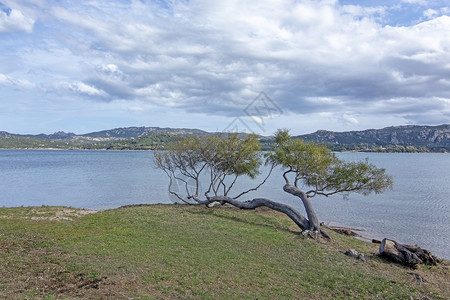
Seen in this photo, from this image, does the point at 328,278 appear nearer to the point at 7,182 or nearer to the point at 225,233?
the point at 225,233

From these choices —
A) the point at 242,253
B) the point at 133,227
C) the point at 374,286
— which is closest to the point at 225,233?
the point at 242,253

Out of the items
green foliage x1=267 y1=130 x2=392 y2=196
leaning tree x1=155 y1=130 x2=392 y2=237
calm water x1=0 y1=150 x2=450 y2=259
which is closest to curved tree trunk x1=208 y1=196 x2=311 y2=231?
leaning tree x1=155 y1=130 x2=392 y2=237

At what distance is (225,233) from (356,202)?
3672 cm

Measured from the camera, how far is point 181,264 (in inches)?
545

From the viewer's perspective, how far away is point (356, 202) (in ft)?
167

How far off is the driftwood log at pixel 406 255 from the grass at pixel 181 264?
741 millimetres

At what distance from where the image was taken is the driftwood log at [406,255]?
65.4 ft

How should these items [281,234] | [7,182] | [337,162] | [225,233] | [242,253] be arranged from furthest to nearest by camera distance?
[7,182]
[337,162]
[281,234]
[225,233]
[242,253]

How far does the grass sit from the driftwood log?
2.43ft

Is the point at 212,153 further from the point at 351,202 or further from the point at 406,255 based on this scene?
the point at 351,202

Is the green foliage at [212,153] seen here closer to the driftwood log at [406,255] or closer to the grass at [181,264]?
the grass at [181,264]

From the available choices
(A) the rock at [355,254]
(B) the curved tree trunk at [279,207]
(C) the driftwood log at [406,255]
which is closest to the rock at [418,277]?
(C) the driftwood log at [406,255]

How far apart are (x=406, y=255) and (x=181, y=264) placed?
14.5m

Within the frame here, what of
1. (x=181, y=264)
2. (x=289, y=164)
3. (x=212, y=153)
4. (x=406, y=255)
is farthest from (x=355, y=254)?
(x=212, y=153)
